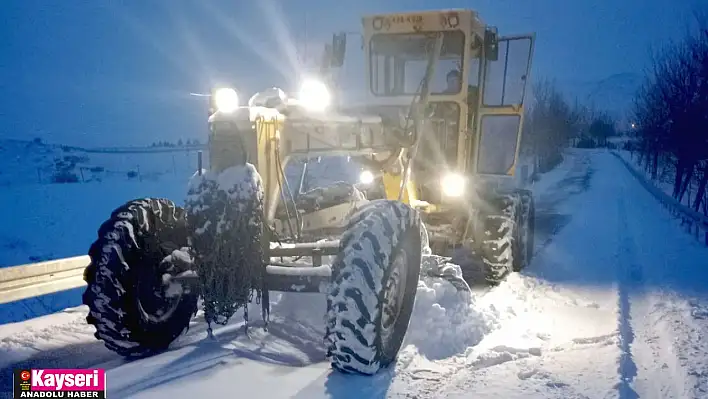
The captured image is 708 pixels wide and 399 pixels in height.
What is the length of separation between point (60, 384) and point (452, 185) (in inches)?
221

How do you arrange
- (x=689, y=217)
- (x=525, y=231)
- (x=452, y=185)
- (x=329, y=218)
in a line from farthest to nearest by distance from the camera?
(x=689, y=217)
(x=525, y=231)
(x=452, y=185)
(x=329, y=218)

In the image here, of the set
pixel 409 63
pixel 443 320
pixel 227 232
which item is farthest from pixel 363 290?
pixel 409 63

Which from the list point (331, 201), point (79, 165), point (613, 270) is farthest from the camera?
point (79, 165)

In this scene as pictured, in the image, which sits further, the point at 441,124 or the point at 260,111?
the point at 441,124

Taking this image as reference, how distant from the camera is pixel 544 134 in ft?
127

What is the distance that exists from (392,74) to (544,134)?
3313 cm

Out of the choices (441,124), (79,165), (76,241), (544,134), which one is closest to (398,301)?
(441,124)

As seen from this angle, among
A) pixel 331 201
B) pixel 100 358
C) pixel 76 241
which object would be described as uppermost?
pixel 331 201

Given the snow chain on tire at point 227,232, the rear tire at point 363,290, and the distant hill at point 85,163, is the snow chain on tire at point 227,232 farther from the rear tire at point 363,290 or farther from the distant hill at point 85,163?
the distant hill at point 85,163

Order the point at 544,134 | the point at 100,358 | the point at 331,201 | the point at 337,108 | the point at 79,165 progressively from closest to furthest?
the point at 100,358 → the point at 337,108 → the point at 331,201 → the point at 79,165 → the point at 544,134

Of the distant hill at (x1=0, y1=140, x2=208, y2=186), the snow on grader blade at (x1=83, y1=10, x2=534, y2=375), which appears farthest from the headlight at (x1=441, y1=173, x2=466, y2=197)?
the distant hill at (x1=0, y1=140, x2=208, y2=186)

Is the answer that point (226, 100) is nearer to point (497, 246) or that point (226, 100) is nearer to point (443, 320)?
point (443, 320)

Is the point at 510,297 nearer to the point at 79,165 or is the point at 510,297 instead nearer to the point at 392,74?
the point at 392,74

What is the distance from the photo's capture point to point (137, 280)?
16.8 ft
